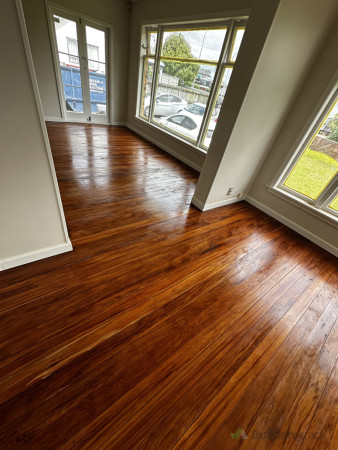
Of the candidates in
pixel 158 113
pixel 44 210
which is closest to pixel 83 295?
pixel 44 210

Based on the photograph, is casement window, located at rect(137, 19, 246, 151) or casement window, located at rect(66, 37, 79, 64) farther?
casement window, located at rect(66, 37, 79, 64)

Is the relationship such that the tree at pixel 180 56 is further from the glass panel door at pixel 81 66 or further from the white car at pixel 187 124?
the glass panel door at pixel 81 66

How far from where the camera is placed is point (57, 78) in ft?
13.1

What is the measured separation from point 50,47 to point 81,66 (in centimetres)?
62

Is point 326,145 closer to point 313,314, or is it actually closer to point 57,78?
point 313,314

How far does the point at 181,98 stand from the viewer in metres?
3.78

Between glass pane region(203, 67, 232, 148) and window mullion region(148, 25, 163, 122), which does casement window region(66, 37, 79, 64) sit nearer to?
window mullion region(148, 25, 163, 122)

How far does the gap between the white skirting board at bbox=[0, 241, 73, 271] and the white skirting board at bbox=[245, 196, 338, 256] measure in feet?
8.69

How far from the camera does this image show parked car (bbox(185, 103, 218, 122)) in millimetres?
3201

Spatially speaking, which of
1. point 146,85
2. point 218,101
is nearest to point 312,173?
point 218,101

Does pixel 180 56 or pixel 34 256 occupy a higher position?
pixel 180 56

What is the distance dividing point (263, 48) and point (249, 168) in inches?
50.8

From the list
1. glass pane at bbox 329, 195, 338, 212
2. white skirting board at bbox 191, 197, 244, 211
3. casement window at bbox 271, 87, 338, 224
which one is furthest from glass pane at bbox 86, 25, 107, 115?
glass pane at bbox 329, 195, 338, 212

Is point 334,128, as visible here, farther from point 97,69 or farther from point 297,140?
point 97,69
